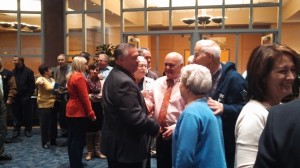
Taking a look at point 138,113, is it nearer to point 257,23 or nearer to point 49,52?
point 257,23

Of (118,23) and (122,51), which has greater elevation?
(118,23)

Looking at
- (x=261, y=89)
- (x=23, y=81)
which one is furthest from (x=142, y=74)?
(x=23, y=81)

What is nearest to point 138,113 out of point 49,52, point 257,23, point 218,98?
Result: point 218,98

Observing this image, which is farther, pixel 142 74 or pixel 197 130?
pixel 142 74

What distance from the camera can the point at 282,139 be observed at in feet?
2.87

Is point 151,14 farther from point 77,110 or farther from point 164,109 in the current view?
point 164,109

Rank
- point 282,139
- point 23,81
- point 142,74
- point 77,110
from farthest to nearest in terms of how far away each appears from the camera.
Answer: point 23,81, point 77,110, point 142,74, point 282,139

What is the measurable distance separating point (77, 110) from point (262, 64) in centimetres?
295

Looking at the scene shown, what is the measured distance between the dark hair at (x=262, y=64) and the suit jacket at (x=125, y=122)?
108 centimetres

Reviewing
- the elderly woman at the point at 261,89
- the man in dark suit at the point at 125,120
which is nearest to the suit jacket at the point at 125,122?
the man in dark suit at the point at 125,120

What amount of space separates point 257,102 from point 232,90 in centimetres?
78

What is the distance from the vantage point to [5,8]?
809cm

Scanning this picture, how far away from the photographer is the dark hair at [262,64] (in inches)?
56.7

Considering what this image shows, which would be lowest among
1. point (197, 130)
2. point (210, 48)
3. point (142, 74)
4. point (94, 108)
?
point (94, 108)
